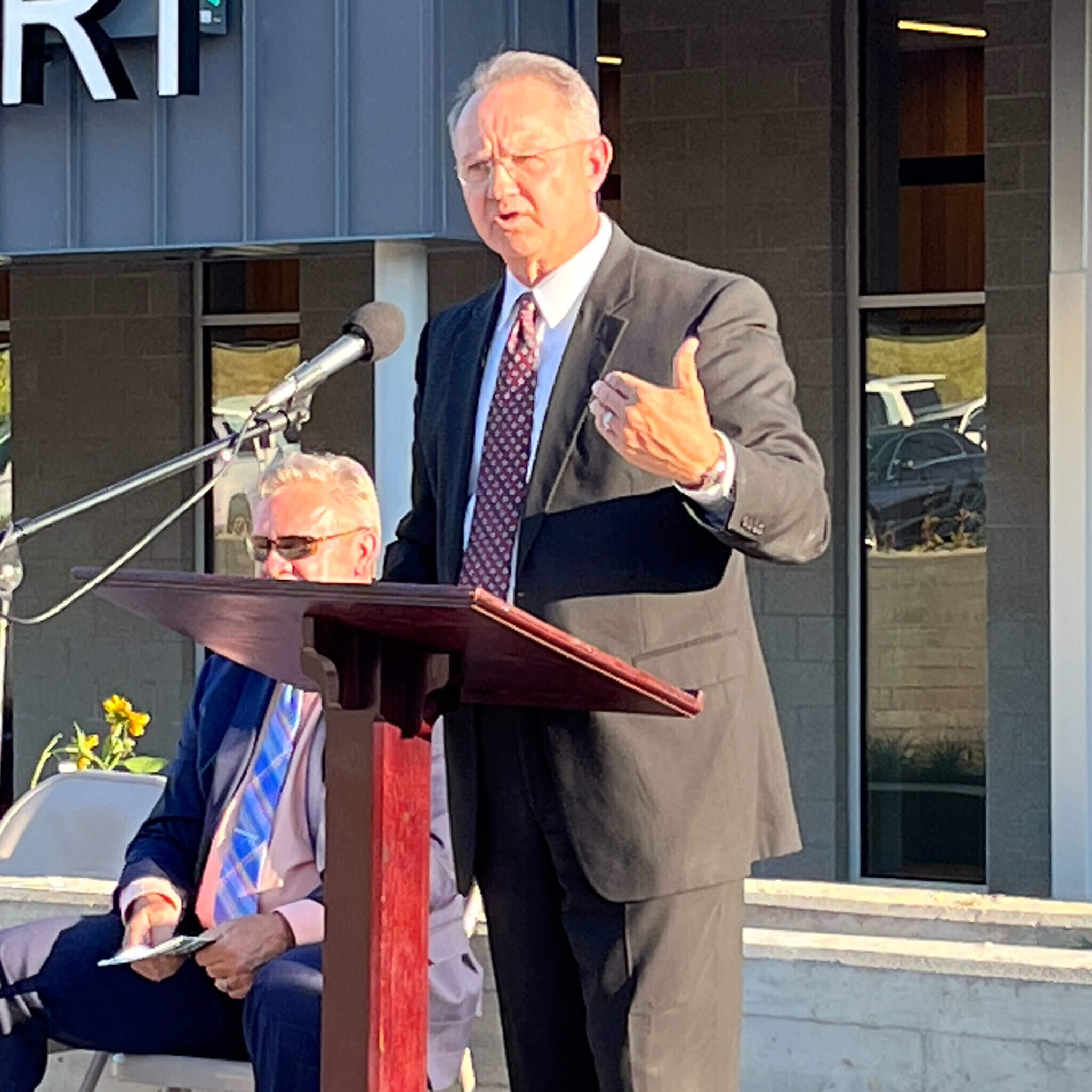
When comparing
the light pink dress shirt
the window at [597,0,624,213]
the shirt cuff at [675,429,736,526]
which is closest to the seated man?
the light pink dress shirt

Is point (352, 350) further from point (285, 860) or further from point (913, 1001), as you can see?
point (913, 1001)

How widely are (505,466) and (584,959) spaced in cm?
62

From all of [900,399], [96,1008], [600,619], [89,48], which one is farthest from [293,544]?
[900,399]

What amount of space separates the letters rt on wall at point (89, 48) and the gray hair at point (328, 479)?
2.93 meters

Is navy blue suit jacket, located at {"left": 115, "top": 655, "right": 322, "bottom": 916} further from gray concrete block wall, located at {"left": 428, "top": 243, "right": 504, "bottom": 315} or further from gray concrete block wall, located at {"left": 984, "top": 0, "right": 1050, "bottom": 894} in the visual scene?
gray concrete block wall, located at {"left": 428, "top": 243, "right": 504, "bottom": 315}

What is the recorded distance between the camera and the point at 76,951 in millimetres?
3898

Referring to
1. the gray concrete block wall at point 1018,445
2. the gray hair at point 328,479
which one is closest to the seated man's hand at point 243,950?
the gray hair at point 328,479

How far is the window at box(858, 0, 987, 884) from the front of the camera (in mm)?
8008

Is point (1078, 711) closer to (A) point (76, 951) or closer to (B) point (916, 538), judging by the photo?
(B) point (916, 538)

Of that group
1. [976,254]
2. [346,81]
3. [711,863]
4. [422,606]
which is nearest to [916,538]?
[976,254]

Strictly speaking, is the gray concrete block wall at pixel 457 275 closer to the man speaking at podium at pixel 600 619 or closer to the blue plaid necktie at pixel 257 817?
the blue plaid necktie at pixel 257 817

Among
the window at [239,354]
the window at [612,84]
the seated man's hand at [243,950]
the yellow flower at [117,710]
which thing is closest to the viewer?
the seated man's hand at [243,950]

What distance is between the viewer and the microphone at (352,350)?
3111 millimetres

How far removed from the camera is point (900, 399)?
8133mm
